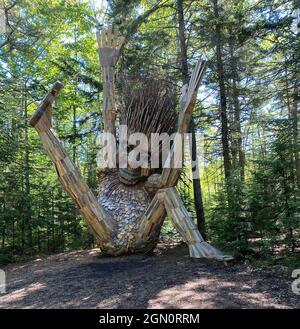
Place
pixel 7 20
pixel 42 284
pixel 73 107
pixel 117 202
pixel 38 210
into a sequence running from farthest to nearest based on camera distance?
pixel 73 107, pixel 7 20, pixel 38 210, pixel 117 202, pixel 42 284

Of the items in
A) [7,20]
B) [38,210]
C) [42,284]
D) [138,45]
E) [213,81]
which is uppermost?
[7,20]

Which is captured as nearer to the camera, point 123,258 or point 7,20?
point 123,258

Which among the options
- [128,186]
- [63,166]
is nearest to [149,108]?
[128,186]

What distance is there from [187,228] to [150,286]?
1726 mm

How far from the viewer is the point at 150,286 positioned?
394cm

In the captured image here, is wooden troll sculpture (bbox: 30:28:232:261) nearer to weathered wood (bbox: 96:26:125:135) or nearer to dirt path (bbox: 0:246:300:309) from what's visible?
weathered wood (bbox: 96:26:125:135)

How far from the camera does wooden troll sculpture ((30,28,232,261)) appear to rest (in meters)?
5.71

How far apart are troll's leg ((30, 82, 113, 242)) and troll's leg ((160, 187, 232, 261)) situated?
1334mm

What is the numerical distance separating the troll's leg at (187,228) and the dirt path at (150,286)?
8.6 inches

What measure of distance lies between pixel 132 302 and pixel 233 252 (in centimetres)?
243
